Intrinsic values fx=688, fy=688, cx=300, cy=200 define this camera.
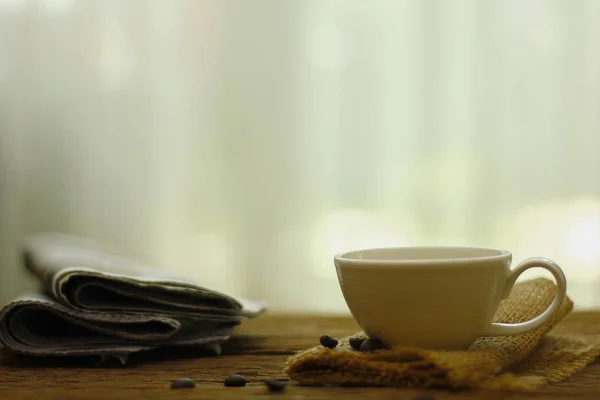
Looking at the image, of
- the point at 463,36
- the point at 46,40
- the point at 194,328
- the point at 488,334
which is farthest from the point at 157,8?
the point at 488,334

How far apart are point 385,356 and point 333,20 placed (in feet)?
4.83

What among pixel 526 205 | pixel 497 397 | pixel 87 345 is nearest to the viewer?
pixel 497 397

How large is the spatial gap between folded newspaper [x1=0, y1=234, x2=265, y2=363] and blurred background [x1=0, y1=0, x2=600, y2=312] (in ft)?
3.75

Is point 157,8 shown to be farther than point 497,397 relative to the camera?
Yes

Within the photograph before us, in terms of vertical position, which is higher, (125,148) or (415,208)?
(125,148)

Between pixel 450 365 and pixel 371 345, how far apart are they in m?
0.09

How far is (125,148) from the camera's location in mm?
2021

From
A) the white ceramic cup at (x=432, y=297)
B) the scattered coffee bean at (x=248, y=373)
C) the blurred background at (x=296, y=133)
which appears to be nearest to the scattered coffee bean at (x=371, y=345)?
the white ceramic cup at (x=432, y=297)

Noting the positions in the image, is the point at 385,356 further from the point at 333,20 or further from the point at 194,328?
the point at 333,20

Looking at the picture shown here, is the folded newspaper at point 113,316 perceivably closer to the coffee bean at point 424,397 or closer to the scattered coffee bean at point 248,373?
the scattered coffee bean at point 248,373

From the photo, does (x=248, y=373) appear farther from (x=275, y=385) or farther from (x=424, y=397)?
(x=424, y=397)

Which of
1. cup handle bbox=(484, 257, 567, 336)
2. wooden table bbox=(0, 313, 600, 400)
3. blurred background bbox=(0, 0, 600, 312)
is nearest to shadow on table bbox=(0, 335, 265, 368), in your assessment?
wooden table bbox=(0, 313, 600, 400)

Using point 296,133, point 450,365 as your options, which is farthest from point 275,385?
point 296,133

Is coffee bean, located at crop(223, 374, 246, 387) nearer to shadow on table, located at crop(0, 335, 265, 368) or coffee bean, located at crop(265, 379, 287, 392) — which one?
coffee bean, located at crop(265, 379, 287, 392)
